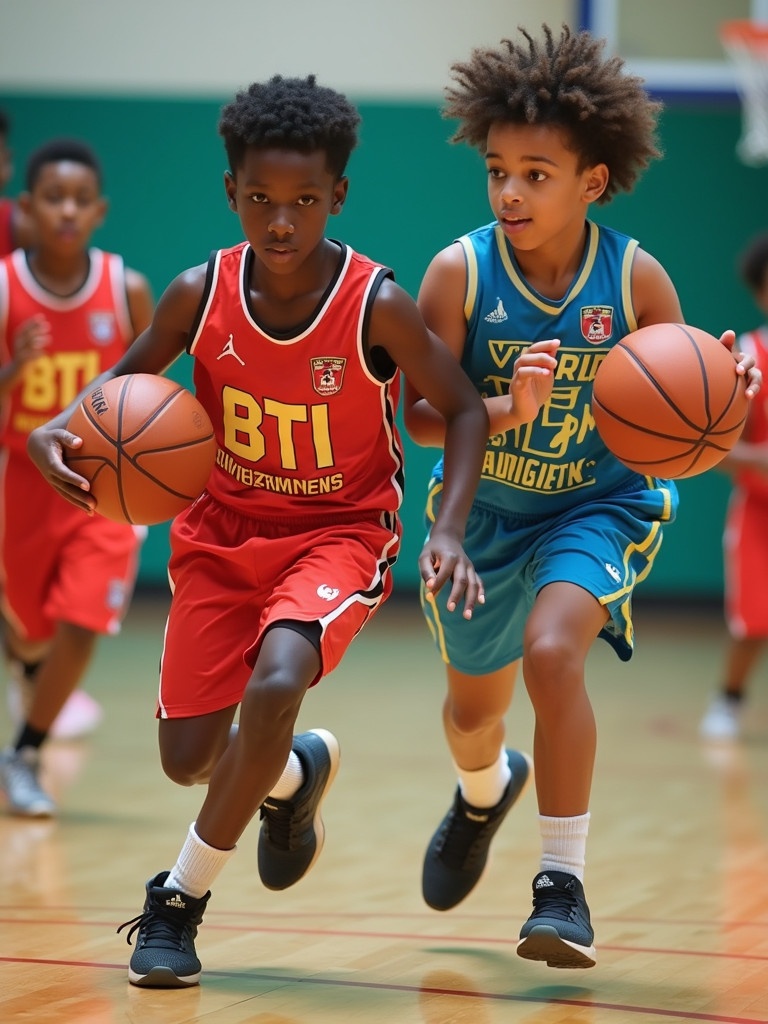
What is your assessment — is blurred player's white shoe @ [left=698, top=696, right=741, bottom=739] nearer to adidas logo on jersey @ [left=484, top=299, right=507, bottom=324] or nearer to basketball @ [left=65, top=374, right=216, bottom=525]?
adidas logo on jersey @ [left=484, top=299, right=507, bottom=324]

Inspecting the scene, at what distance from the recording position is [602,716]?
7801mm

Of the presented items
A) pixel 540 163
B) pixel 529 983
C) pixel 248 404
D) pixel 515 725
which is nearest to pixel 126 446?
pixel 248 404

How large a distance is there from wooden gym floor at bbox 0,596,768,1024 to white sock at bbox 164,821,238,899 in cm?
21

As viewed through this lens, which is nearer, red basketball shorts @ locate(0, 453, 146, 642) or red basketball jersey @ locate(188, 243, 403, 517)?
red basketball jersey @ locate(188, 243, 403, 517)

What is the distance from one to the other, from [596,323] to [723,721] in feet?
13.4

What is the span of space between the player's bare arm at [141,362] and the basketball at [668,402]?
93cm

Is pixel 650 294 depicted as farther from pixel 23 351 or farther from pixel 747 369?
pixel 23 351

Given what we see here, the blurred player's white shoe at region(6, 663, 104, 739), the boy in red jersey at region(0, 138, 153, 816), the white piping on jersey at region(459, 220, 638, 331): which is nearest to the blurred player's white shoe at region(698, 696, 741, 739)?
the blurred player's white shoe at region(6, 663, 104, 739)

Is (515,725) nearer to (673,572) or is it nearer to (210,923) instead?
(210,923)

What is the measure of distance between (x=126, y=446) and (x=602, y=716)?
4.78m

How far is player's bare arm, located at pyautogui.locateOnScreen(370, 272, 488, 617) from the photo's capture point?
3.41 m

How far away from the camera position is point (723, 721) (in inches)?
289

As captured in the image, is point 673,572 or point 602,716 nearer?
point 602,716

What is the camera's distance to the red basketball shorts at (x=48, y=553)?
5707 mm
